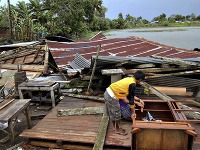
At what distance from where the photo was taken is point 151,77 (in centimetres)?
810

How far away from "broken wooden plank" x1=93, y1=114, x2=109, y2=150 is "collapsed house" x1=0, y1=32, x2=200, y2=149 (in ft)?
0.18

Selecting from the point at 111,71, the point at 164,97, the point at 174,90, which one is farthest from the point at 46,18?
the point at 164,97

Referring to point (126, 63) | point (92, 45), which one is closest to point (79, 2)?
point (92, 45)

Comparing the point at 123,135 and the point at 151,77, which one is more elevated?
the point at 151,77

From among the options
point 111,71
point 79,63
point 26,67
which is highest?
point 111,71

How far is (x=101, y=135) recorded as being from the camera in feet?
18.5

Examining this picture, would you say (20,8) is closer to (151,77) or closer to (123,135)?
(151,77)

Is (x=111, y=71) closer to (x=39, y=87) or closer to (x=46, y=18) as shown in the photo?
(x=39, y=87)

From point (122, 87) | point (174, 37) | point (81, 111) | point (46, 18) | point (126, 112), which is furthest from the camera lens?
point (174, 37)

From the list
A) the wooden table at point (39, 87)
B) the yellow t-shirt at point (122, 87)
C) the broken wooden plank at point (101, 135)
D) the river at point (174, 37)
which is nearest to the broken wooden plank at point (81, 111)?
the broken wooden plank at point (101, 135)

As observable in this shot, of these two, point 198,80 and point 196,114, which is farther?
point 198,80

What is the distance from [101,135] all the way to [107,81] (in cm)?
353

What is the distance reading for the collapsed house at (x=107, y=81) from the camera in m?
5.55

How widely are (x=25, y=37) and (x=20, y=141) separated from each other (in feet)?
59.4
